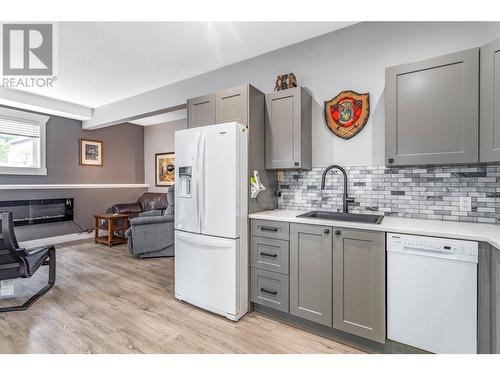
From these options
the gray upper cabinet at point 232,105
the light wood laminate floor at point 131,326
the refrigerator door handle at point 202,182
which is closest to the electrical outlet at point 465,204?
the light wood laminate floor at point 131,326

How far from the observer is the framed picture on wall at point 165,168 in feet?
19.4

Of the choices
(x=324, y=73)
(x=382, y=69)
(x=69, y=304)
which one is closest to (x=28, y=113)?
(x=69, y=304)

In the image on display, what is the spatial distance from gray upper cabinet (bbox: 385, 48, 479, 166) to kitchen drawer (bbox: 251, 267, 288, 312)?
1.36 m

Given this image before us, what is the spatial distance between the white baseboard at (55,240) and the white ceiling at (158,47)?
2.90m

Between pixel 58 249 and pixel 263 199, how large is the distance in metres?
4.21

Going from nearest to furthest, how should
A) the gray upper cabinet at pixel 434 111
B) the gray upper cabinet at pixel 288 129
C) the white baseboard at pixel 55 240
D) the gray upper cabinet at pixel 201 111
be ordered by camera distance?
the gray upper cabinet at pixel 434 111 < the gray upper cabinet at pixel 288 129 < the gray upper cabinet at pixel 201 111 < the white baseboard at pixel 55 240

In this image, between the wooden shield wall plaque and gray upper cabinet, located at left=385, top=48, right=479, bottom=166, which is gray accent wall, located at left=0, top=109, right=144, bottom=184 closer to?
the wooden shield wall plaque

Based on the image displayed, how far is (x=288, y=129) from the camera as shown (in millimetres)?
2404

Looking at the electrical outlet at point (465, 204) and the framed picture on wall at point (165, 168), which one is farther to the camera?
the framed picture on wall at point (165, 168)

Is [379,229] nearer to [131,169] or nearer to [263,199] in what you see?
[263,199]

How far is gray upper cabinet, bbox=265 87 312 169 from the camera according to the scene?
2359 mm

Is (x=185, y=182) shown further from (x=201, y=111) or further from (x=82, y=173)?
(x=82, y=173)

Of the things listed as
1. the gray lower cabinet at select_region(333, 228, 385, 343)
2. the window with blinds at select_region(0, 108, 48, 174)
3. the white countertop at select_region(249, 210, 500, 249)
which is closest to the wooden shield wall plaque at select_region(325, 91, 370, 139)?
the white countertop at select_region(249, 210, 500, 249)

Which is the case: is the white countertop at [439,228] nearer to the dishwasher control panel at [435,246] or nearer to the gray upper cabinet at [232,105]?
the dishwasher control panel at [435,246]
